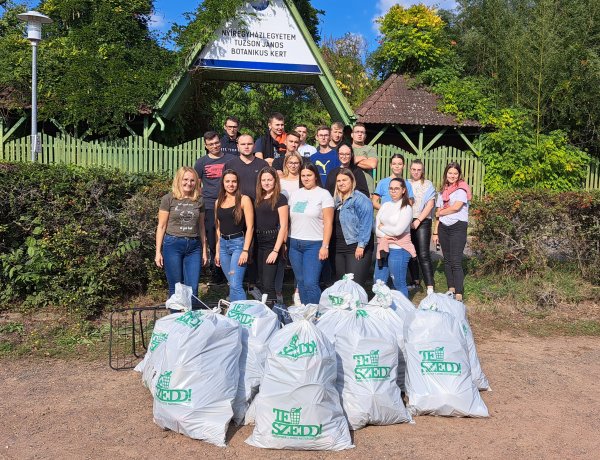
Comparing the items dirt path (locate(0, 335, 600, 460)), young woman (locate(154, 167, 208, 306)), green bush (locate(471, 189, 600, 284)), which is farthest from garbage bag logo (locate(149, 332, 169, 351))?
green bush (locate(471, 189, 600, 284))

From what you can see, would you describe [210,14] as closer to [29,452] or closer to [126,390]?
[126,390]

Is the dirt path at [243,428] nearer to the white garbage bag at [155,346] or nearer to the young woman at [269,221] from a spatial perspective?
the white garbage bag at [155,346]

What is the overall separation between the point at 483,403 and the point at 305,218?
2.27 meters

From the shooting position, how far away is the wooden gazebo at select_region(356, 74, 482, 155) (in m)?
15.1

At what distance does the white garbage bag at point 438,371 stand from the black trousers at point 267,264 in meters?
1.72

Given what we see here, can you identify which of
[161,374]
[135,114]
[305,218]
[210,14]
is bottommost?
[161,374]

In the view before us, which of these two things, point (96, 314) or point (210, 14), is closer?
point (96, 314)

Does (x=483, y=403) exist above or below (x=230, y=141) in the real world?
below

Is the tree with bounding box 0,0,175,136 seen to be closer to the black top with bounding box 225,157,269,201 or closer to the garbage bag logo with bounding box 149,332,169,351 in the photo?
the black top with bounding box 225,157,269,201

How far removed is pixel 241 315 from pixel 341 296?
74 cm

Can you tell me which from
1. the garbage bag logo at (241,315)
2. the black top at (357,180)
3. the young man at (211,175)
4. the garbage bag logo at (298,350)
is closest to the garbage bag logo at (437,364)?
the garbage bag logo at (298,350)

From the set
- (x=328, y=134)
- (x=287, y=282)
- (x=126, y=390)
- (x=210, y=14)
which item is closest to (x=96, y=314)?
(x=126, y=390)

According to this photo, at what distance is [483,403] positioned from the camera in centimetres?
→ 388

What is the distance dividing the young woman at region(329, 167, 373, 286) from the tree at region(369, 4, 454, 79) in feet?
40.8
